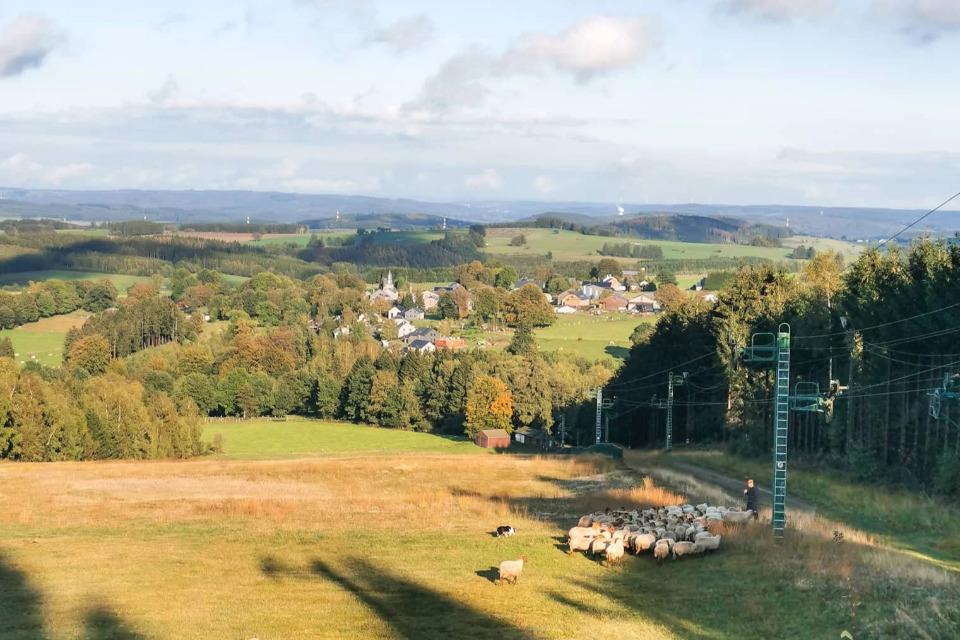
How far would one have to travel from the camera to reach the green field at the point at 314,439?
96688mm

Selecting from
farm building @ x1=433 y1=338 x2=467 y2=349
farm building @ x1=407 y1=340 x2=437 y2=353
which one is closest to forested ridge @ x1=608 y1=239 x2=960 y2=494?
farm building @ x1=433 y1=338 x2=467 y2=349

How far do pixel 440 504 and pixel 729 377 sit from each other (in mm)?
40560

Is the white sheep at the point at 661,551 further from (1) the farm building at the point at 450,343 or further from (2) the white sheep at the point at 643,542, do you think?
(1) the farm building at the point at 450,343

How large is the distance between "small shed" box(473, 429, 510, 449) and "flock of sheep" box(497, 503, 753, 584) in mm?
75103

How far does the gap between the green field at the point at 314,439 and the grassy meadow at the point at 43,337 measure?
4700 centimetres

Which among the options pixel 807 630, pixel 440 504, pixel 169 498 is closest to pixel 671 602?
pixel 807 630

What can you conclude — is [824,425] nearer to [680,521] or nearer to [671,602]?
[680,521]

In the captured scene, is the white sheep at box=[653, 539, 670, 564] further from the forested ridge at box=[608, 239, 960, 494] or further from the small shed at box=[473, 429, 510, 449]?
the small shed at box=[473, 429, 510, 449]

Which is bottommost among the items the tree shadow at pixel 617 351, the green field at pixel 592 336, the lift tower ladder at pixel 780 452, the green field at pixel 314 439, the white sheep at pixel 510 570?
the green field at pixel 314 439

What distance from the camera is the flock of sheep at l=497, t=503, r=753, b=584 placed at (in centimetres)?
2912

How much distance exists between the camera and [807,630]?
22.0 meters

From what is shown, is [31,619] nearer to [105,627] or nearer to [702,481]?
[105,627]

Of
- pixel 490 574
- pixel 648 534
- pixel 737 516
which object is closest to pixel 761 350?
pixel 737 516

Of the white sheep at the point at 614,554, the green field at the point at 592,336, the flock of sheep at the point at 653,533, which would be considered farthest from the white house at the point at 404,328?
the white sheep at the point at 614,554
